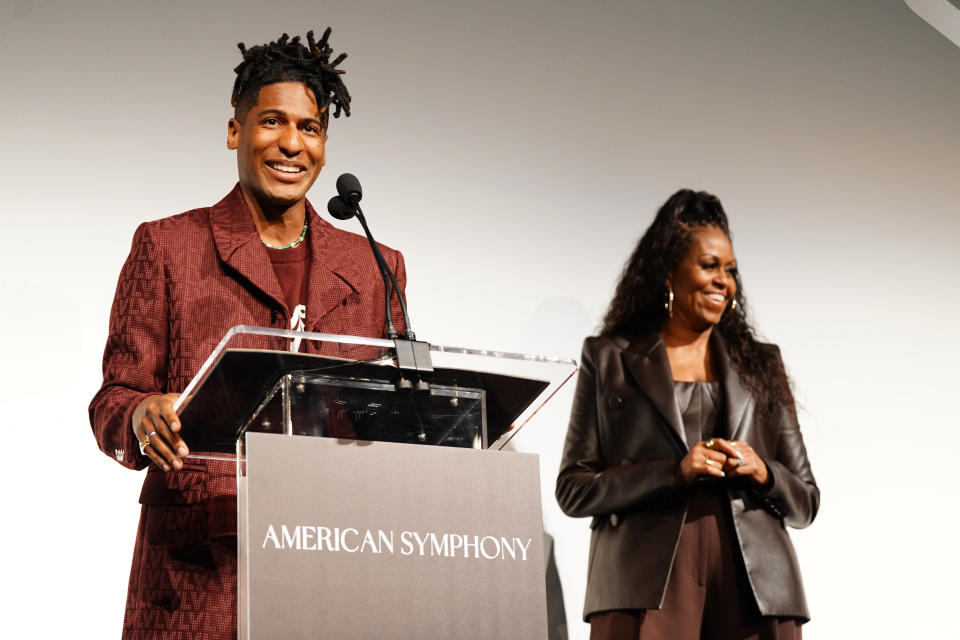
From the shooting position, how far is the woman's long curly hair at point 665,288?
3207 millimetres

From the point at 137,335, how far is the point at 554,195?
6.61 feet

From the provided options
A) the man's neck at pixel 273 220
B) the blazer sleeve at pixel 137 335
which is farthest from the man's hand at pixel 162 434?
the man's neck at pixel 273 220

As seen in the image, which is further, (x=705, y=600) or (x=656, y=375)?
(x=656, y=375)

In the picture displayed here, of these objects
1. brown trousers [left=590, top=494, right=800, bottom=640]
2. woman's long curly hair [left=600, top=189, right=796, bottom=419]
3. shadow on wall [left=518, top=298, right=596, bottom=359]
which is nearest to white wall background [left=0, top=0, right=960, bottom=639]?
shadow on wall [left=518, top=298, right=596, bottom=359]

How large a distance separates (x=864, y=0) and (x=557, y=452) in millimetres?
2122

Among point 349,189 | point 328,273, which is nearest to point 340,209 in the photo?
point 349,189

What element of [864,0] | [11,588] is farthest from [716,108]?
[11,588]

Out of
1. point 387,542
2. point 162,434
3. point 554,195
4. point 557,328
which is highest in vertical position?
point 554,195

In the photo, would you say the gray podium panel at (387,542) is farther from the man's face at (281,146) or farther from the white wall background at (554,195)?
the white wall background at (554,195)

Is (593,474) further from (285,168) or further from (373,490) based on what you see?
(373,490)

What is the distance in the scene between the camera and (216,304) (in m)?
2.00

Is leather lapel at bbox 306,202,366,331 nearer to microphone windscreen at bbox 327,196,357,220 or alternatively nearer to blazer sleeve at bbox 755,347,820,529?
microphone windscreen at bbox 327,196,357,220

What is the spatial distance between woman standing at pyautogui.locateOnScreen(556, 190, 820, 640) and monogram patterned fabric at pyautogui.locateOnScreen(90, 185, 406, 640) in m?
0.93

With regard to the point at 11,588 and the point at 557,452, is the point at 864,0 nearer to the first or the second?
the point at 557,452
